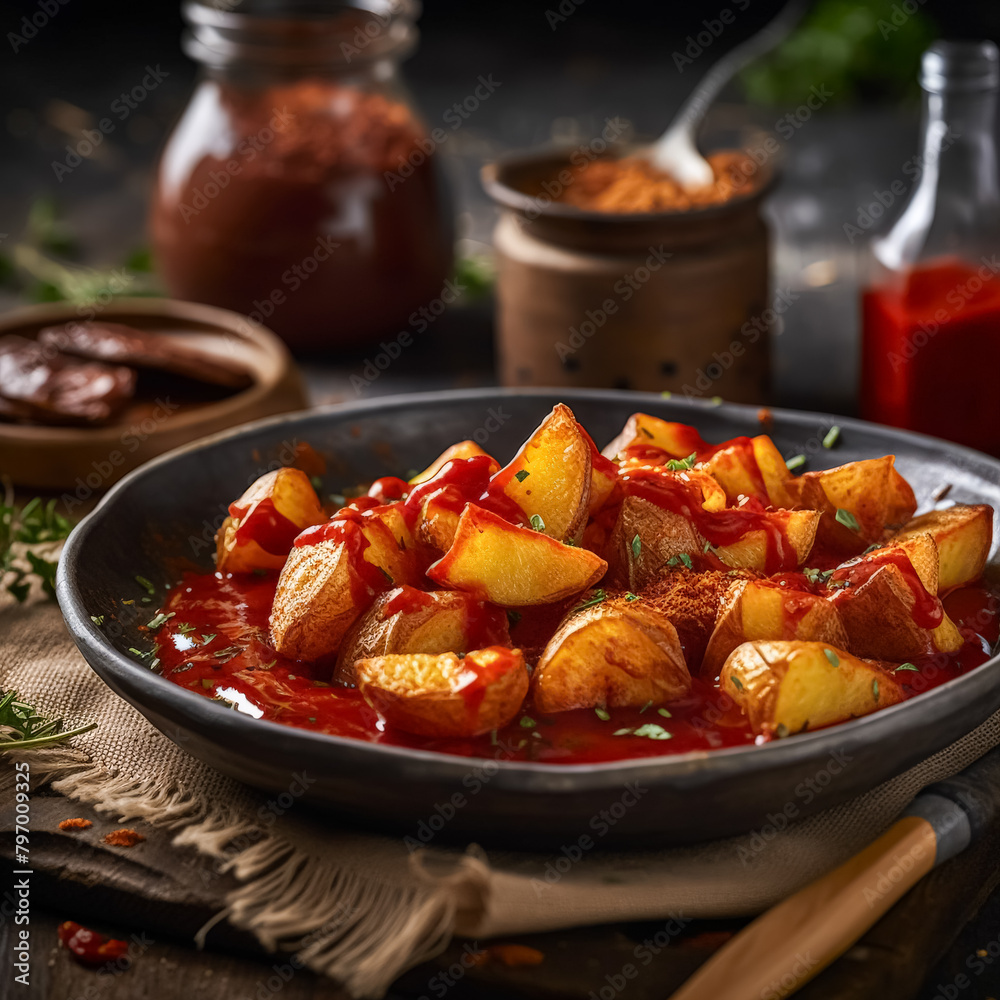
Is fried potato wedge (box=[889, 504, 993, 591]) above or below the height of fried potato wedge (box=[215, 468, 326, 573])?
above

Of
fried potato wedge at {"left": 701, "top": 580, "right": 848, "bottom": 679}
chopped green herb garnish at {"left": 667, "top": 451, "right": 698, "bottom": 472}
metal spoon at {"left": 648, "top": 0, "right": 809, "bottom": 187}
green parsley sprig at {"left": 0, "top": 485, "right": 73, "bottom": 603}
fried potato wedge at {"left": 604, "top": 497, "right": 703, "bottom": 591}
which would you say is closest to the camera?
fried potato wedge at {"left": 701, "top": 580, "right": 848, "bottom": 679}

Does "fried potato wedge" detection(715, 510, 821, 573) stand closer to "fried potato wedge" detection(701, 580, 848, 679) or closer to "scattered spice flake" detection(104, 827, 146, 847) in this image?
"fried potato wedge" detection(701, 580, 848, 679)

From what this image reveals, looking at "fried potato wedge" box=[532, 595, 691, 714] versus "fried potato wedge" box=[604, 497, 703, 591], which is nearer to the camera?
"fried potato wedge" box=[532, 595, 691, 714]

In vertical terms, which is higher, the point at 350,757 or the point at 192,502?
the point at 350,757

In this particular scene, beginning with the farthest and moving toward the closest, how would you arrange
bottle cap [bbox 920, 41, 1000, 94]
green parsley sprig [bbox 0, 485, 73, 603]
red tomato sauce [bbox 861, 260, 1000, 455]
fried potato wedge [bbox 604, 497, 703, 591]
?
1. red tomato sauce [bbox 861, 260, 1000, 455]
2. bottle cap [bbox 920, 41, 1000, 94]
3. green parsley sprig [bbox 0, 485, 73, 603]
4. fried potato wedge [bbox 604, 497, 703, 591]

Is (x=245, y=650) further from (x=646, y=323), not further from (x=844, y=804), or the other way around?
(x=646, y=323)

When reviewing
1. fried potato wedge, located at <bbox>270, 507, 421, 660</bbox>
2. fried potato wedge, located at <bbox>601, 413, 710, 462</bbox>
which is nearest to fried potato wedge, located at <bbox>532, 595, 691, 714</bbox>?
fried potato wedge, located at <bbox>270, 507, 421, 660</bbox>

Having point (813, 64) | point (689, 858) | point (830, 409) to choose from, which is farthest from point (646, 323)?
point (813, 64)
